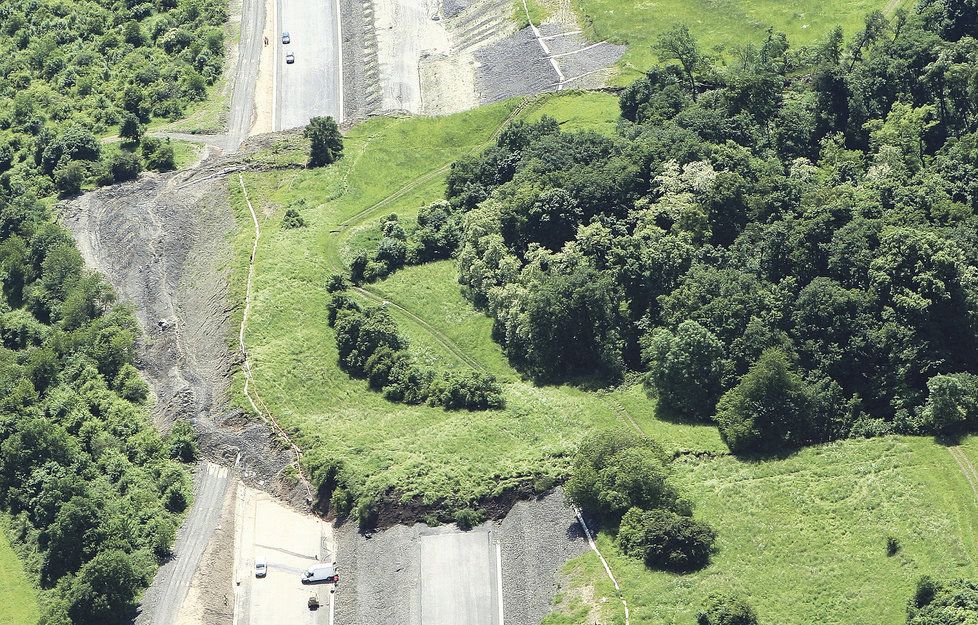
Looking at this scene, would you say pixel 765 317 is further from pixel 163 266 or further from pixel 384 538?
pixel 163 266

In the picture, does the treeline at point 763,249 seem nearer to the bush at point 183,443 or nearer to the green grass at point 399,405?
the green grass at point 399,405

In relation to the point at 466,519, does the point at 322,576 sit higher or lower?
lower

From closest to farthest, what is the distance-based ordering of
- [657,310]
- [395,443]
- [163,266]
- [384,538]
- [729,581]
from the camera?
[729,581]
[384,538]
[395,443]
[657,310]
[163,266]

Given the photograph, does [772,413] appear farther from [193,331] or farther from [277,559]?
[193,331]

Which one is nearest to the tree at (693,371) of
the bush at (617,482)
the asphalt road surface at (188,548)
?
the bush at (617,482)

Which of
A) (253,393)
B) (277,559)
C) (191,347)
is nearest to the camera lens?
(277,559)

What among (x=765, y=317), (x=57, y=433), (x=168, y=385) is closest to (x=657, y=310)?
(x=765, y=317)

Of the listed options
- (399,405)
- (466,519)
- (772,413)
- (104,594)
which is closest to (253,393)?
(399,405)
